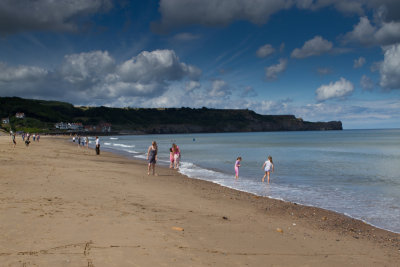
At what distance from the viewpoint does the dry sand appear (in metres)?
5.20

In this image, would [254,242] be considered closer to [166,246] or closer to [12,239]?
[166,246]

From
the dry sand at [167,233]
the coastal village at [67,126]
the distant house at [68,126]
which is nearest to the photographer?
the dry sand at [167,233]

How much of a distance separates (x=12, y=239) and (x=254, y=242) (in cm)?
458

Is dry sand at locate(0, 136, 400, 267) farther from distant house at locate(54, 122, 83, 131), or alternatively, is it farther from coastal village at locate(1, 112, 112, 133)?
distant house at locate(54, 122, 83, 131)

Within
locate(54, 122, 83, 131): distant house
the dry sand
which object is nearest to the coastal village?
locate(54, 122, 83, 131): distant house

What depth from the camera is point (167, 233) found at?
6512mm

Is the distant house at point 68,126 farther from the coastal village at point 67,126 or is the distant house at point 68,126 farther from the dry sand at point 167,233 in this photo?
the dry sand at point 167,233

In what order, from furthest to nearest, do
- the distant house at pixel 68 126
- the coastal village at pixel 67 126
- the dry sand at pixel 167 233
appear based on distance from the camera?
the distant house at pixel 68 126 < the coastal village at pixel 67 126 < the dry sand at pixel 167 233

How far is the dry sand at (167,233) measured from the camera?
5199 millimetres

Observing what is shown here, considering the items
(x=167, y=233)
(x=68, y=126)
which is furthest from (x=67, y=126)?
(x=167, y=233)

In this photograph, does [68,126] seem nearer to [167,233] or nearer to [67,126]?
[67,126]

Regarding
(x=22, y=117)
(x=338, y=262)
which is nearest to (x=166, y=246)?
(x=338, y=262)

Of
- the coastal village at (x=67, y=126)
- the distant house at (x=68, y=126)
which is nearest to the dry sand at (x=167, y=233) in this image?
the coastal village at (x=67, y=126)

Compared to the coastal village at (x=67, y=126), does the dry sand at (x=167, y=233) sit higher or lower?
lower
